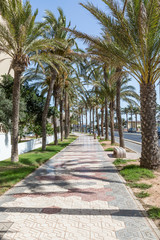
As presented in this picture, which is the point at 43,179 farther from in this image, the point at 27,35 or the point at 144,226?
the point at 27,35

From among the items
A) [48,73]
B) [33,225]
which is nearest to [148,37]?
[33,225]

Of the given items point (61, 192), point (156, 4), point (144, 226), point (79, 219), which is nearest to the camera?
point (144, 226)

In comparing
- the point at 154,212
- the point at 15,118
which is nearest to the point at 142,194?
the point at 154,212

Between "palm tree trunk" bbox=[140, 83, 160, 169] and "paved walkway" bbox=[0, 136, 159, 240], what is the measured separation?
208cm

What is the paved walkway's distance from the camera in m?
3.53

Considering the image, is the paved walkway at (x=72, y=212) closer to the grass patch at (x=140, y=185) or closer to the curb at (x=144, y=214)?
the curb at (x=144, y=214)

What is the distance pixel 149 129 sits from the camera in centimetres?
858

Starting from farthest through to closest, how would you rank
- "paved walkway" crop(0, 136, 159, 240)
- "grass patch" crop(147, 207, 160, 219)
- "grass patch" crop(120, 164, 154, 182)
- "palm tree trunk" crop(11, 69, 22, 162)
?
1. "palm tree trunk" crop(11, 69, 22, 162)
2. "grass patch" crop(120, 164, 154, 182)
3. "grass patch" crop(147, 207, 160, 219)
4. "paved walkway" crop(0, 136, 159, 240)

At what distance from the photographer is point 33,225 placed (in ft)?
12.6

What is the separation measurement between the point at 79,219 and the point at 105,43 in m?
7.11

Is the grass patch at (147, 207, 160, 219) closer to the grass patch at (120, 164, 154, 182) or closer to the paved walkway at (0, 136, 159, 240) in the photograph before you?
the paved walkway at (0, 136, 159, 240)

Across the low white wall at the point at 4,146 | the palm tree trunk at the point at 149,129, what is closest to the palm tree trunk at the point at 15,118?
the low white wall at the point at 4,146

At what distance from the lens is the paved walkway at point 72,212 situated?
11.6 ft

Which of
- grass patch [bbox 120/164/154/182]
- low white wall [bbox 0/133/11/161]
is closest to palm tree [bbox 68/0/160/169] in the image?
grass patch [bbox 120/164/154/182]
